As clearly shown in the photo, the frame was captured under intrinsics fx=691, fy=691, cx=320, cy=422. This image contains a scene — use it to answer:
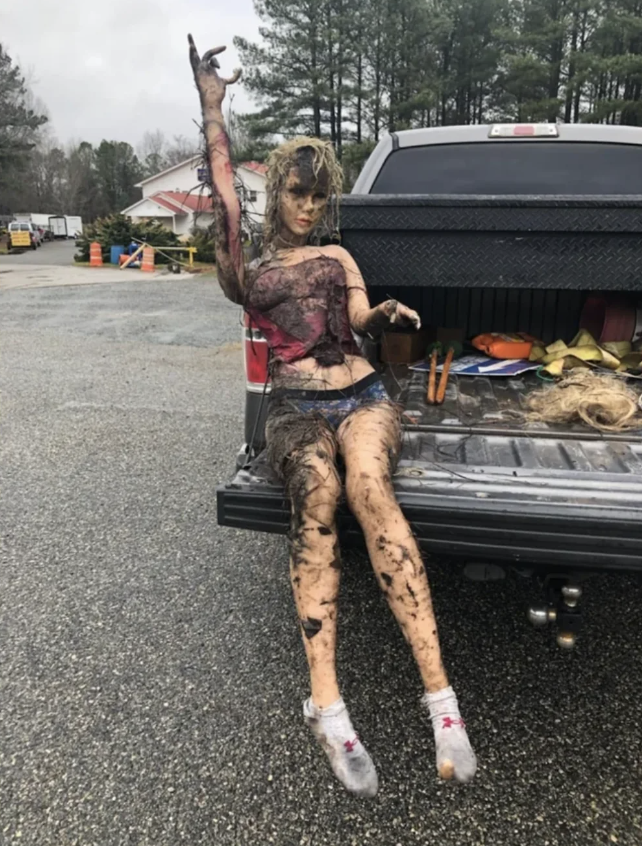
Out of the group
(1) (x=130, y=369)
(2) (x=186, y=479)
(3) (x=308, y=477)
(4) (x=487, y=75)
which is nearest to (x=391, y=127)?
(4) (x=487, y=75)

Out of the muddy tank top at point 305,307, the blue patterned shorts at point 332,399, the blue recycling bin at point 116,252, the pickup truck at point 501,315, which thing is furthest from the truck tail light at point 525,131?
the blue recycling bin at point 116,252

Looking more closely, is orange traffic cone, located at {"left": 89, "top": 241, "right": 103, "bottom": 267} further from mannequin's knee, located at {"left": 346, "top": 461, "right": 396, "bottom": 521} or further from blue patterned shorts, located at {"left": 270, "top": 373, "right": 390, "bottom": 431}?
mannequin's knee, located at {"left": 346, "top": 461, "right": 396, "bottom": 521}

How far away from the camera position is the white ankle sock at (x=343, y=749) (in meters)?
1.86

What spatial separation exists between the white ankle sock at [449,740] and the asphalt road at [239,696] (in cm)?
28

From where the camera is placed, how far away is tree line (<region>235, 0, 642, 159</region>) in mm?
26578

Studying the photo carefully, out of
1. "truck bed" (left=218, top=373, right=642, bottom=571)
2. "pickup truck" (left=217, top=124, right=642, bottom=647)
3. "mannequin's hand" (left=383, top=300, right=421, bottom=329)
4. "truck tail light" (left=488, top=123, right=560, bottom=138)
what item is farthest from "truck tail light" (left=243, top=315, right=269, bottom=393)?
"truck tail light" (left=488, top=123, right=560, bottom=138)

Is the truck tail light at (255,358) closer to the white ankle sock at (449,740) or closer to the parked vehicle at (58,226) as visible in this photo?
the white ankle sock at (449,740)

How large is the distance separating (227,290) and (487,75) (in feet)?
110

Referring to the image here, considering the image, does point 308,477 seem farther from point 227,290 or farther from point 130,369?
point 130,369

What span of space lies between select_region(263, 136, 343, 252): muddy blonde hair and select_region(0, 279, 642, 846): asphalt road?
1.63 meters

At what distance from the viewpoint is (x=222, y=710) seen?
2.44 metres

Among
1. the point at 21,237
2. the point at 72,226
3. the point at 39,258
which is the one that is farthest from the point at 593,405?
the point at 72,226

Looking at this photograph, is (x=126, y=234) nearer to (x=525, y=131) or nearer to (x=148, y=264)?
(x=148, y=264)

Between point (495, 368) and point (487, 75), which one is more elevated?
point (487, 75)
